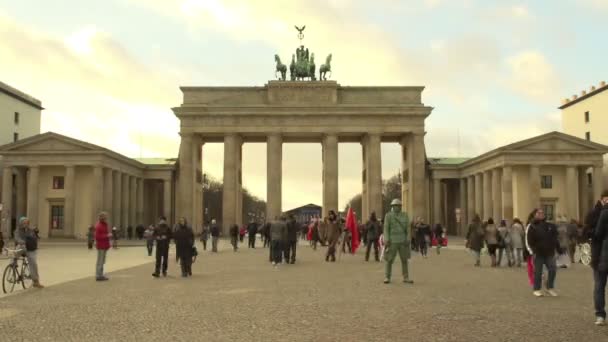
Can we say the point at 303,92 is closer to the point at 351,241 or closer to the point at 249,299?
the point at 351,241

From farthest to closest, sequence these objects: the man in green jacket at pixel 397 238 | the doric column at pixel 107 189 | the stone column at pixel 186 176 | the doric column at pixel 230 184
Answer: the doric column at pixel 230 184 < the stone column at pixel 186 176 < the doric column at pixel 107 189 < the man in green jacket at pixel 397 238

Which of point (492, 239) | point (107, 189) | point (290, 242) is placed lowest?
point (290, 242)

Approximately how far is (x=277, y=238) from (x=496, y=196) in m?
39.6

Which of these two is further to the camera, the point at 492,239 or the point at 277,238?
the point at 277,238

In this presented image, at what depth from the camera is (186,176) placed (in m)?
68.0

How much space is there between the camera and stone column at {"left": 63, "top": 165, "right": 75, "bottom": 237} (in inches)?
2339

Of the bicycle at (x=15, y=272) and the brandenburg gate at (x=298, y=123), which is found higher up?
the brandenburg gate at (x=298, y=123)

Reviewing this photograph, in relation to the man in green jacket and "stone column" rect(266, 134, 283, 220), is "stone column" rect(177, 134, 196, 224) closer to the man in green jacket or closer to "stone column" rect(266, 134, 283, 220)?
"stone column" rect(266, 134, 283, 220)

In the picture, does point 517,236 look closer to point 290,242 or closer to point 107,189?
point 290,242

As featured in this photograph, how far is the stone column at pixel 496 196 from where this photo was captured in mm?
60719

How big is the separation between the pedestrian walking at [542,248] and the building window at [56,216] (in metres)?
54.4

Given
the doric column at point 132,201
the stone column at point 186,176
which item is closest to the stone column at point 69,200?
the doric column at point 132,201

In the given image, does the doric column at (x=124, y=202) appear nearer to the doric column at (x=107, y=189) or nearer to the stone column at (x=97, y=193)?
the doric column at (x=107, y=189)

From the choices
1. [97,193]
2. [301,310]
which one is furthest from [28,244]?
[97,193]
